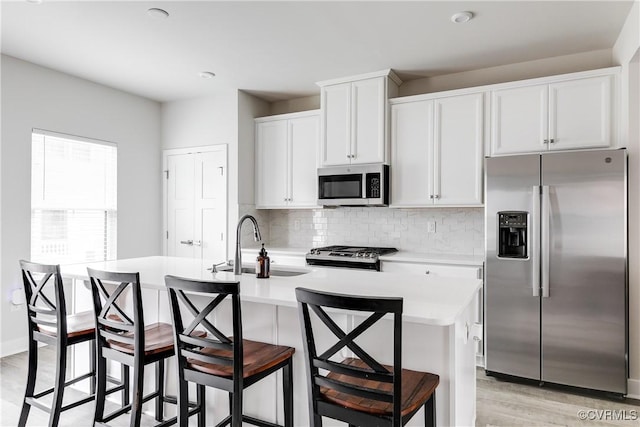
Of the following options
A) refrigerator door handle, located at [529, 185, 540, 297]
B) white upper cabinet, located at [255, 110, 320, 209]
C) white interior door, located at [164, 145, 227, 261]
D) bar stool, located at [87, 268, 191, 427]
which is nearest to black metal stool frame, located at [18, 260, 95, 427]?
bar stool, located at [87, 268, 191, 427]

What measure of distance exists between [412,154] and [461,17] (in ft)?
4.36

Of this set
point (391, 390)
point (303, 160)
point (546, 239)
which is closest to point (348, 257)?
point (303, 160)

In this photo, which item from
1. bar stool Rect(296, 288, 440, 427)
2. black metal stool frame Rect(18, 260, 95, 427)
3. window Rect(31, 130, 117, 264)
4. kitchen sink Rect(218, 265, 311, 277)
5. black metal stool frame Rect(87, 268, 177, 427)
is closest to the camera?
bar stool Rect(296, 288, 440, 427)

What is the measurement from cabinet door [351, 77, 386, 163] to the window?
279 centimetres

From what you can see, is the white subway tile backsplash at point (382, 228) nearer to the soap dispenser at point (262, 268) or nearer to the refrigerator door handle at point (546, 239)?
the refrigerator door handle at point (546, 239)

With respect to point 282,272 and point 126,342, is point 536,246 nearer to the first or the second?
point 282,272

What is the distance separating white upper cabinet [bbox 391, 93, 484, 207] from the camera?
3570mm

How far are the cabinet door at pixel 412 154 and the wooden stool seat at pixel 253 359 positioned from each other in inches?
92.8

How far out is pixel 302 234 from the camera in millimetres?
4895

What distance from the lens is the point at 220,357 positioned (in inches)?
64.6

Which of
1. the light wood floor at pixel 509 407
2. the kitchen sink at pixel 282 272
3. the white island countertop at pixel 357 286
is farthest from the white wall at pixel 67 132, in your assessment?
the kitchen sink at pixel 282 272

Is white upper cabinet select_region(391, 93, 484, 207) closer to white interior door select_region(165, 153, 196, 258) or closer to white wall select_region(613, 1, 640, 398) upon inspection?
white wall select_region(613, 1, 640, 398)

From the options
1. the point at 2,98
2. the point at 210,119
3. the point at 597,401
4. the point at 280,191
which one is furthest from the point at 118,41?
the point at 597,401

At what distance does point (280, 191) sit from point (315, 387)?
331cm
